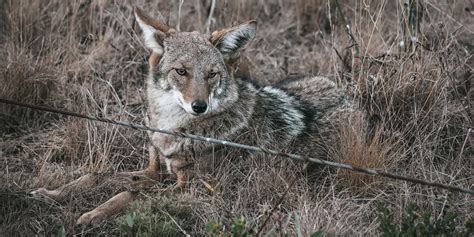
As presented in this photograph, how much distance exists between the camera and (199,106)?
4715mm

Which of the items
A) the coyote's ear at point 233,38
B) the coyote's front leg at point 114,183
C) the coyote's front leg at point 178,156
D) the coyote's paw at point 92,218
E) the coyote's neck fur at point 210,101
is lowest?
the coyote's paw at point 92,218

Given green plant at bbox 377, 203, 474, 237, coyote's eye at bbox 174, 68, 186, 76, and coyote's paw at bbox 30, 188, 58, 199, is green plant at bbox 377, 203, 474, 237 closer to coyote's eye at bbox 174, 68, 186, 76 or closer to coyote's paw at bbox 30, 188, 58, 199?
coyote's eye at bbox 174, 68, 186, 76

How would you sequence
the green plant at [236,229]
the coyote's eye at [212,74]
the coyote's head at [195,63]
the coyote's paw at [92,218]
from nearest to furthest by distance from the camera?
the green plant at [236,229] < the coyote's paw at [92,218] < the coyote's head at [195,63] < the coyote's eye at [212,74]

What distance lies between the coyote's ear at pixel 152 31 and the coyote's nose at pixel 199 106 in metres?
0.63

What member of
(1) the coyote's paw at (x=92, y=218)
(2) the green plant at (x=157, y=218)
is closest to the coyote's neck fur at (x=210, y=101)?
(2) the green plant at (x=157, y=218)

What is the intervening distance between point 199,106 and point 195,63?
39 centimetres

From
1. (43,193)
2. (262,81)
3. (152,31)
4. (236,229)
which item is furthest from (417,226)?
(262,81)

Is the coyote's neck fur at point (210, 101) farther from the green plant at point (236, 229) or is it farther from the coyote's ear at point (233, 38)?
the green plant at point (236, 229)

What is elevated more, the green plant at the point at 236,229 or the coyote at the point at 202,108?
the coyote at the point at 202,108

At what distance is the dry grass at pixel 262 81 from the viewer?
15.3ft

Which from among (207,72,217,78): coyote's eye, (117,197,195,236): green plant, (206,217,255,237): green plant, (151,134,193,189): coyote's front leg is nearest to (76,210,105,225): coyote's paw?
(117,197,195,236): green plant

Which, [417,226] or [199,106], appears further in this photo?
[199,106]

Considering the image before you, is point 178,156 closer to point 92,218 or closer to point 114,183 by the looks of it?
point 114,183

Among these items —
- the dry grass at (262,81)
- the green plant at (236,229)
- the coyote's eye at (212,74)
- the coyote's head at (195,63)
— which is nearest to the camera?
the green plant at (236,229)
